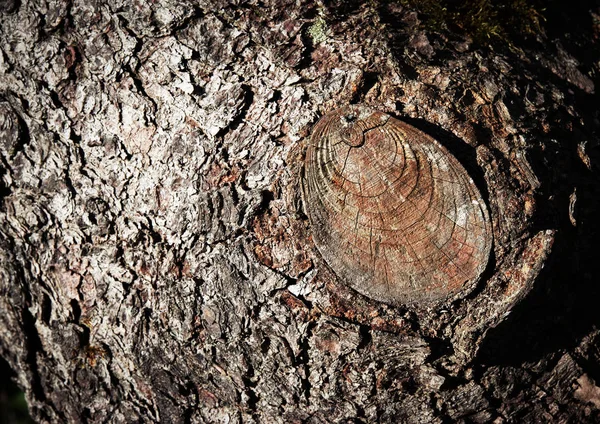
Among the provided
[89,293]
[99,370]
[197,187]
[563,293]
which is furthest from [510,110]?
[99,370]

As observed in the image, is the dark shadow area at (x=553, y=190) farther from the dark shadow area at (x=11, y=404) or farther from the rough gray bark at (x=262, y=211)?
the dark shadow area at (x=11, y=404)

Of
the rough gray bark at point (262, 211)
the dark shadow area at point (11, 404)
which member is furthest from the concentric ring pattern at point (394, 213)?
the dark shadow area at point (11, 404)

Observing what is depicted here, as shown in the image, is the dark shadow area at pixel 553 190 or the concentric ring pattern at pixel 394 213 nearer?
the concentric ring pattern at pixel 394 213

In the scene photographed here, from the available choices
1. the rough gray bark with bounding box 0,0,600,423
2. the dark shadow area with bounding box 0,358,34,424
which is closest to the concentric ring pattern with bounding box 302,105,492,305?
the rough gray bark with bounding box 0,0,600,423

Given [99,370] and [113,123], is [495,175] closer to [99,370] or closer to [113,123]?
[113,123]

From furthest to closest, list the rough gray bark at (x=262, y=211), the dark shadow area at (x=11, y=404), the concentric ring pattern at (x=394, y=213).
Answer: the dark shadow area at (x=11, y=404) < the rough gray bark at (x=262, y=211) < the concentric ring pattern at (x=394, y=213)

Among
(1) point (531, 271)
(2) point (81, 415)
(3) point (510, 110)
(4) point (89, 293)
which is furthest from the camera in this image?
(2) point (81, 415)
